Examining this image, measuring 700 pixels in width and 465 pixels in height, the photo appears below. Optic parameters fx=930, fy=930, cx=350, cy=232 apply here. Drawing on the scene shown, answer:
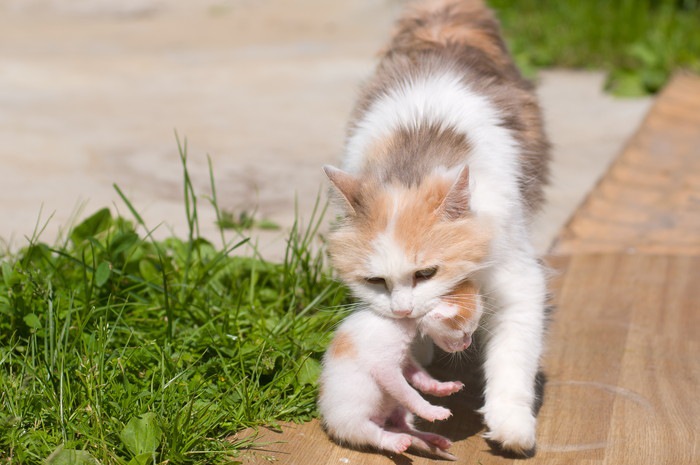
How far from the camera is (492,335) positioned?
2977mm

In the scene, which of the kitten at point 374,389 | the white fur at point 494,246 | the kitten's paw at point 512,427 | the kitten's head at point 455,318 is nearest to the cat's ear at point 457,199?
the white fur at point 494,246

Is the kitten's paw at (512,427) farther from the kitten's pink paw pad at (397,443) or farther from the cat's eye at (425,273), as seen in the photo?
the cat's eye at (425,273)

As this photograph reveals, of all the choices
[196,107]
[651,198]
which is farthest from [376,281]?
[196,107]

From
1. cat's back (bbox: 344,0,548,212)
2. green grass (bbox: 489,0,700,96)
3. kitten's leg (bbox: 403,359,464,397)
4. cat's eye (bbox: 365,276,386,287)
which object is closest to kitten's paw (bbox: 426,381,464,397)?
kitten's leg (bbox: 403,359,464,397)

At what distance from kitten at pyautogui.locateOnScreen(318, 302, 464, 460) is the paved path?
1.19 meters

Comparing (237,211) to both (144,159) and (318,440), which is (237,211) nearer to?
(144,159)

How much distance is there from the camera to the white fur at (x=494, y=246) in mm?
2691

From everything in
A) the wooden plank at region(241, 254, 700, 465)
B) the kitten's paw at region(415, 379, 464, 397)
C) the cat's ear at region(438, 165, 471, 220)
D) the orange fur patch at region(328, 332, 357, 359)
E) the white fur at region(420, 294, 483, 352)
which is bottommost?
the wooden plank at region(241, 254, 700, 465)

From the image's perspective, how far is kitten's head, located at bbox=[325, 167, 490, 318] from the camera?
2613 mm

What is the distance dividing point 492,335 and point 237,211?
1787mm

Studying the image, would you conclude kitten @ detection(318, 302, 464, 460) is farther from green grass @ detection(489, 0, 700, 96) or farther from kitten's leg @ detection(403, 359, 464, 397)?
green grass @ detection(489, 0, 700, 96)

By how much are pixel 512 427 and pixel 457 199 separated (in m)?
0.67

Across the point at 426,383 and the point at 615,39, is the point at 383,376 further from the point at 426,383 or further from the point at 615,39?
the point at 615,39

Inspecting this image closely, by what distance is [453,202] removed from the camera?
2.68 m
